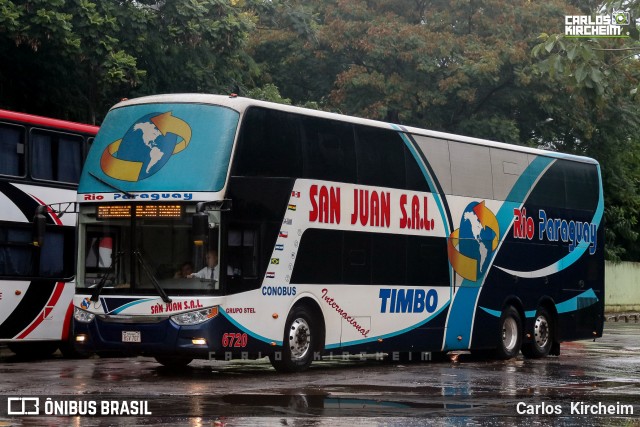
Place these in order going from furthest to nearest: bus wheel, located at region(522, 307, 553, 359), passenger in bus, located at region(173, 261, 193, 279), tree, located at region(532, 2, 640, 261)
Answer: tree, located at region(532, 2, 640, 261)
bus wheel, located at region(522, 307, 553, 359)
passenger in bus, located at region(173, 261, 193, 279)

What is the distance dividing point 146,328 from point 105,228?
5.20ft

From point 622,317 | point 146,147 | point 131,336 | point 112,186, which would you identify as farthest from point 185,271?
point 622,317

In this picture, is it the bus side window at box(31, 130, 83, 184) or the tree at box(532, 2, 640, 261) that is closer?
the bus side window at box(31, 130, 83, 184)

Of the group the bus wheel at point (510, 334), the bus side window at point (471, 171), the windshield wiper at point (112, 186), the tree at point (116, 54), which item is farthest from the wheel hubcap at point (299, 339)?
the tree at point (116, 54)

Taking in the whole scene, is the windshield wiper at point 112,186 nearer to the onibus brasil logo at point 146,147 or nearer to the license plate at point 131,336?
the onibus brasil logo at point 146,147

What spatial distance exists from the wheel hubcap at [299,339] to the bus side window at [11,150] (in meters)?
5.71

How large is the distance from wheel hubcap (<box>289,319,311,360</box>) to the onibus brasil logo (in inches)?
123

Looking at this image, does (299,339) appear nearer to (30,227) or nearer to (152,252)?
(152,252)

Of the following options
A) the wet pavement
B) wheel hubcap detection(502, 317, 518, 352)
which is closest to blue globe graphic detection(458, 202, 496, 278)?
wheel hubcap detection(502, 317, 518, 352)

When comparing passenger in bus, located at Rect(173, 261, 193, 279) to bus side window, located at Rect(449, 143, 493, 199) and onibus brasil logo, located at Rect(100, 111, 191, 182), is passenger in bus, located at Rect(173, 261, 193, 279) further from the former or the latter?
bus side window, located at Rect(449, 143, 493, 199)

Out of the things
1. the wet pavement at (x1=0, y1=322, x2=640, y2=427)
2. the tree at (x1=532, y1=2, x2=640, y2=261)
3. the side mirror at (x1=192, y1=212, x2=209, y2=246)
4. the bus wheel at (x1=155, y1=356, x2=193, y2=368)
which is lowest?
the wet pavement at (x1=0, y1=322, x2=640, y2=427)

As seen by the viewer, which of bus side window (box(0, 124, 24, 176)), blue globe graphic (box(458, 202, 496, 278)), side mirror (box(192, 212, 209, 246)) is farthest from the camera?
blue globe graphic (box(458, 202, 496, 278))

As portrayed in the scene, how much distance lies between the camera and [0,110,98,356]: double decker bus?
72.1 feet

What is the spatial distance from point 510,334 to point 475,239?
2147 millimetres
